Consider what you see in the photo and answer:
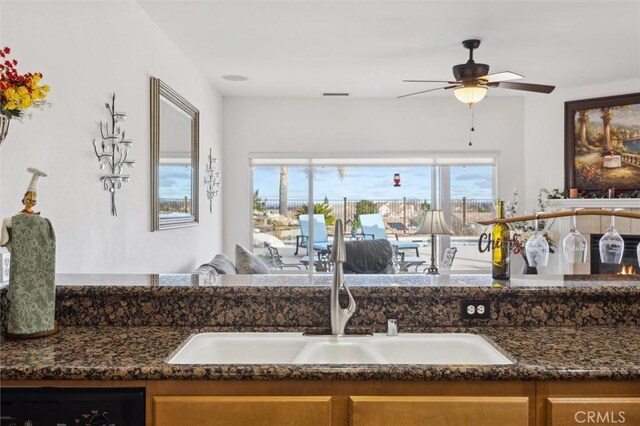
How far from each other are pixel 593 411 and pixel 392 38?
3305 millimetres

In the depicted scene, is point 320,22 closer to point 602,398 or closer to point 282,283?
point 282,283

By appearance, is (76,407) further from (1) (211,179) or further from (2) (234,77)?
(2) (234,77)

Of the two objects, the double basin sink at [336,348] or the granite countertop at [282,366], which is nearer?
the granite countertop at [282,366]

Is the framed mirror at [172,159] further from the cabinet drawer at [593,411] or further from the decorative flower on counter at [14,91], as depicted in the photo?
the cabinet drawer at [593,411]

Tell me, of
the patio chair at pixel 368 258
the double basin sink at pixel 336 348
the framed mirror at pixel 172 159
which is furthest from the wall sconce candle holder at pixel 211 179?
the double basin sink at pixel 336 348

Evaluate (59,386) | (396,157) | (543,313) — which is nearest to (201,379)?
(59,386)

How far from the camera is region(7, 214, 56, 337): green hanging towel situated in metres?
1.43

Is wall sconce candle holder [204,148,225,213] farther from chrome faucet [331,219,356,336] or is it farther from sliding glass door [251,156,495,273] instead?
chrome faucet [331,219,356,336]

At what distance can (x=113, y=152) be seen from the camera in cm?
278

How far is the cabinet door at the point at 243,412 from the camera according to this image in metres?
1.17

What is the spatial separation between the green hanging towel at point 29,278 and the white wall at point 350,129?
464 cm

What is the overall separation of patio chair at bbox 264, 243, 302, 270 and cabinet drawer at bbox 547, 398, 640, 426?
5.15 metres

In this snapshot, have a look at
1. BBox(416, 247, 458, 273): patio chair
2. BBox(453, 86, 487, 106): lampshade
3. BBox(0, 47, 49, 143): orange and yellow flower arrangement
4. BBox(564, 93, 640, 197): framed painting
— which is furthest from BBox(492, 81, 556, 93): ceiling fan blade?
BBox(0, 47, 49, 143): orange and yellow flower arrangement

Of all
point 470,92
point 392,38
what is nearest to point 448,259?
point 470,92
